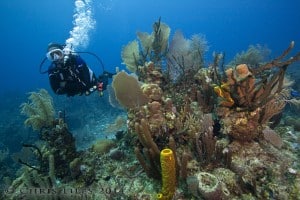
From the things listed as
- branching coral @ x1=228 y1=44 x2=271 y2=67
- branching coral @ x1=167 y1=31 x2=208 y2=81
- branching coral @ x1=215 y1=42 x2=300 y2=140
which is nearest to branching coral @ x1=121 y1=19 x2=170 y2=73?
branching coral @ x1=167 y1=31 x2=208 y2=81

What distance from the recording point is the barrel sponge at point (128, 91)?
16.3 feet

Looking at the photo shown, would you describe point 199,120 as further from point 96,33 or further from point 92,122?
point 96,33

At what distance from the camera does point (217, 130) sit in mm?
5117

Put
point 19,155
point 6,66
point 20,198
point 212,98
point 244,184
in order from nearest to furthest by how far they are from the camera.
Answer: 1. point 244,184
2. point 20,198
3. point 212,98
4. point 19,155
5. point 6,66

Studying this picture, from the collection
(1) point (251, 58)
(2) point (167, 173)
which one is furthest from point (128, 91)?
(1) point (251, 58)

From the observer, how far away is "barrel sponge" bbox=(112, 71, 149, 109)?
4953mm

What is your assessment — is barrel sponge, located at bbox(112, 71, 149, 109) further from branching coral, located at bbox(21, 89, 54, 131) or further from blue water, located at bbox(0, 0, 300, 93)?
blue water, located at bbox(0, 0, 300, 93)

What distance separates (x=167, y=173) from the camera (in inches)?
143

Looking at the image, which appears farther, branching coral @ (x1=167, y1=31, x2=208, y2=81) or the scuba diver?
branching coral @ (x1=167, y1=31, x2=208, y2=81)

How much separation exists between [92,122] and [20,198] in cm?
972

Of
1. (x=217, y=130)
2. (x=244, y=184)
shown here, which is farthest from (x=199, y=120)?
(x=244, y=184)

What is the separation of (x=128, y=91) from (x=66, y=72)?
5.78 ft

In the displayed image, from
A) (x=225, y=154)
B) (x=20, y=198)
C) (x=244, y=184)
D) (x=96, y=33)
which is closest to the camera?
(x=244, y=184)

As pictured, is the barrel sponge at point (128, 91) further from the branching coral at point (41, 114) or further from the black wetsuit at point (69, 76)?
the branching coral at point (41, 114)
